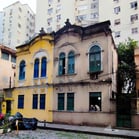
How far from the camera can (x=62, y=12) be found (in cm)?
5394

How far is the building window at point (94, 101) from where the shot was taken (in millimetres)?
19469

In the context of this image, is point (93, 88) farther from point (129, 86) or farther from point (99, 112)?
point (129, 86)

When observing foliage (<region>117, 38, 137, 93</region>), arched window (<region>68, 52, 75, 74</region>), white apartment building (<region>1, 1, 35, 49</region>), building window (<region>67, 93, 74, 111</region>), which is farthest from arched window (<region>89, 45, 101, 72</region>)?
white apartment building (<region>1, 1, 35, 49</region>)

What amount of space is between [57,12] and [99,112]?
131 ft

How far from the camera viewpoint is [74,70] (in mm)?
21406

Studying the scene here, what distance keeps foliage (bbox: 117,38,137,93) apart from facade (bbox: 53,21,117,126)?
4.86 m

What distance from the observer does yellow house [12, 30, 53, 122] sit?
901 inches

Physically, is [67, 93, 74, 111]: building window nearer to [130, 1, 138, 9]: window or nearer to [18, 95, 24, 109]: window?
[18, 95, 24, 109]: window

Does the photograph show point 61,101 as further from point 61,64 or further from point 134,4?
point 134,4

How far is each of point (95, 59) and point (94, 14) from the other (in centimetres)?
3205

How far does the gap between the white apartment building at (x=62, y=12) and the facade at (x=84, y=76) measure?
91.3 ft

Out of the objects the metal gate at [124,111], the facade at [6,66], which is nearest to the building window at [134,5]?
the facade at [6,66]

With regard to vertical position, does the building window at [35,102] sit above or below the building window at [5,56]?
below

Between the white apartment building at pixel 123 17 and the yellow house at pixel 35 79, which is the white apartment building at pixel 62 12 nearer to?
the white apartment building at pixel 123 17
